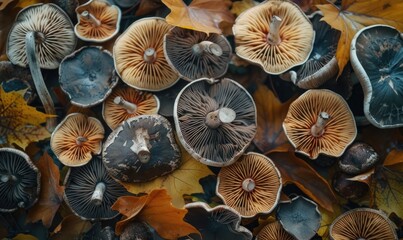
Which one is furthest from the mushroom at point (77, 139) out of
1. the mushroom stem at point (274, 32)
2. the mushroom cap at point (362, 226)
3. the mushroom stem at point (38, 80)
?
the mushroom cap at point (362, 226)

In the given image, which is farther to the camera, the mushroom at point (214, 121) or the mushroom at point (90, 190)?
the mushroom at point (90, 190)

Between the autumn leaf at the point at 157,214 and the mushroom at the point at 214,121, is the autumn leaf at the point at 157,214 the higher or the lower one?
the lower one

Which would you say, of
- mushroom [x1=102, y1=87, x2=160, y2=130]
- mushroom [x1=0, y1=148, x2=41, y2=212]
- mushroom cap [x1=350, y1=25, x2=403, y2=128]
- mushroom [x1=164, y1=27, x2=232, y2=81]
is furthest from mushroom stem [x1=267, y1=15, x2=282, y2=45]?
mushroom [x1=0, y1=148, x2=41, y2=212]

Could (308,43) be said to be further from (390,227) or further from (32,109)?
(32,109)

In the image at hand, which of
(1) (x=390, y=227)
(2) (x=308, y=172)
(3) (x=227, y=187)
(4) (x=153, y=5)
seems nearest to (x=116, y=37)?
(4) (x=153, y=5)


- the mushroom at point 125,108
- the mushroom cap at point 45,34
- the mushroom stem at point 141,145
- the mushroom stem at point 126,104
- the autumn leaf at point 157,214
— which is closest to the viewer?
the autumn leaf at point 157,214

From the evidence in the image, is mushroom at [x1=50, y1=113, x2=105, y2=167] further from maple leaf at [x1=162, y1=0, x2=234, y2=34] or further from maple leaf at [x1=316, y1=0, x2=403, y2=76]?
maple leaf at [x1=316, y1=0, x2=403, y2=76]

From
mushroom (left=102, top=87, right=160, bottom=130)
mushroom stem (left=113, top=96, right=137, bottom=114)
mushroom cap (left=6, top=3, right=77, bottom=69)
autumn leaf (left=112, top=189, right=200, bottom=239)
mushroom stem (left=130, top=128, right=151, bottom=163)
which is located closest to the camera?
autumn leaf (left=112, top=189, right=200, bottom=239)

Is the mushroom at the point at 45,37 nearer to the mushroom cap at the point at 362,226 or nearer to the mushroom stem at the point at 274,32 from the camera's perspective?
the mushroom stem at the point at 274,32
